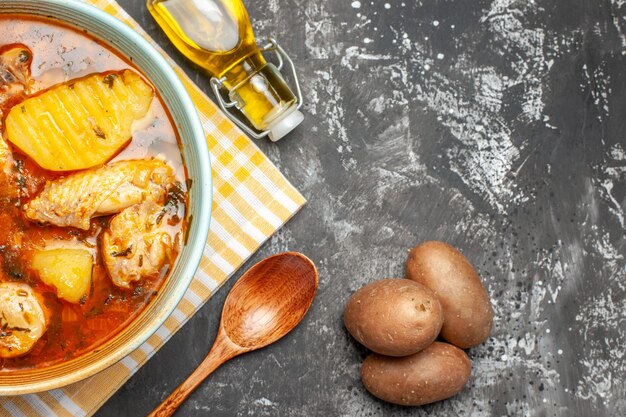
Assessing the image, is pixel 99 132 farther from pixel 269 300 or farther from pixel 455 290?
pixel 455 290

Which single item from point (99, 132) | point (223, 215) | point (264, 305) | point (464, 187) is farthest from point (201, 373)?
point (464, 187)


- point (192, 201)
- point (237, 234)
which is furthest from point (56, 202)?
point (237, 234)

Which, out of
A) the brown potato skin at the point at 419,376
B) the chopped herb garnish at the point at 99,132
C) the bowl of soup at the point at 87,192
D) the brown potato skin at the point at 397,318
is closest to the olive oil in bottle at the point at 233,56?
the bowl of soup at the point at 87,192

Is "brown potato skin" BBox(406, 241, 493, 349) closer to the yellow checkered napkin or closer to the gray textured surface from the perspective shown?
the gray textured surface

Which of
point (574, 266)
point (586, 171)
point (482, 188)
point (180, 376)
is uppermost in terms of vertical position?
point (180, 376)

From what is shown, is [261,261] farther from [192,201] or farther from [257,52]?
[257,52]

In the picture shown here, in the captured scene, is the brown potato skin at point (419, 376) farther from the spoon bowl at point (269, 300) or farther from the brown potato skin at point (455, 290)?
the spoon bowl at point (269, 300)

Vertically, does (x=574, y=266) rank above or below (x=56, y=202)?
below
